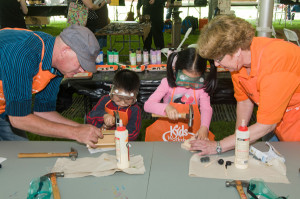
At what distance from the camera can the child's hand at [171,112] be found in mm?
2295

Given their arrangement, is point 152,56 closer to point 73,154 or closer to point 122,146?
point 73,154

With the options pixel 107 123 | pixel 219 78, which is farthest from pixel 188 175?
pixel 219 78

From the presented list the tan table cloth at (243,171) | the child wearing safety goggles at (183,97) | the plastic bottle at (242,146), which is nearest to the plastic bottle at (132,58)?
the child wearing safety goggles at (183,97)

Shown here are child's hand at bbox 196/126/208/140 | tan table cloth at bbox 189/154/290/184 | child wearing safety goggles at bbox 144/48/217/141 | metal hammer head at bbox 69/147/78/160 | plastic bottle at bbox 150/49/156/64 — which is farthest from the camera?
plastic bottle at bbox 150/49/156/64

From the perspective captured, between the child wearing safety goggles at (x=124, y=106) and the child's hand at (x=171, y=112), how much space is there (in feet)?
0.79

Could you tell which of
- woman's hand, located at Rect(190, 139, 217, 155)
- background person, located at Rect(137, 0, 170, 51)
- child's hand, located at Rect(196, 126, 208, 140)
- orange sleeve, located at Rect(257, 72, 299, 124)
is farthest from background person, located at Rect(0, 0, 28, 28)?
orange sleeve, located at Rect(257, 72, 299, 124)

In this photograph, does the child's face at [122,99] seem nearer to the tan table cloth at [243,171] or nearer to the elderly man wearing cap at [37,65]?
the elderly man wearing cap at [37,65]

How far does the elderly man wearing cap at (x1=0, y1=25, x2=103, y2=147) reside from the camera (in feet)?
5.38

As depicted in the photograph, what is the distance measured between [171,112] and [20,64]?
3.53ft

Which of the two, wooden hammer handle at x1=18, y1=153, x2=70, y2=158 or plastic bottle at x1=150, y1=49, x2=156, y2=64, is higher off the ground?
plastic bottle at x1=150, y1=49, x2=156, y2=64

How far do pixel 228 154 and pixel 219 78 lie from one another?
1.59 metres

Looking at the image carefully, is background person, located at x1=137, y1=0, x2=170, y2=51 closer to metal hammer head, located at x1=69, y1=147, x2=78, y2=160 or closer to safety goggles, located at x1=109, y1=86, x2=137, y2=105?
safety goggles, located at x1=109, y1=86, x2=137, y2=105

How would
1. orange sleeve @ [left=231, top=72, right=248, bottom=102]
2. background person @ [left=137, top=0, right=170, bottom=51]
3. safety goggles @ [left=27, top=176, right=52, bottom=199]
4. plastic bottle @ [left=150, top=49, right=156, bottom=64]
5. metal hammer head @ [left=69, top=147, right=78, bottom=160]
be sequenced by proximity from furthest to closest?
1. background person @ [left=137, top=0, right=170, bottom=51]
2. plastic bottle @ [left=150, top=49, right=156, bottom=64]
3. orange sleeve @ [left=231, top=72, right=248, bottom=102]
4. metal hammer head @ [left=69, top=147, right=78, bottom=160]
5. safety goggles @ [left=27, top=176, right=52, bottom=199]

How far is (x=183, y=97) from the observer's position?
257 cm
